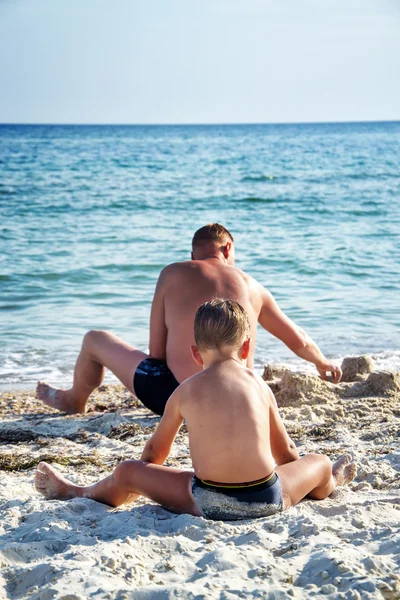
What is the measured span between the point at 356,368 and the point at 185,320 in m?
1.71

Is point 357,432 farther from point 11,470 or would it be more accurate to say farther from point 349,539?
point 11,470

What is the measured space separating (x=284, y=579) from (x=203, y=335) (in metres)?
0.88

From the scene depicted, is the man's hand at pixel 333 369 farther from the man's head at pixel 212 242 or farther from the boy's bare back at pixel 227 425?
the boy's bare back at pixel 227 425

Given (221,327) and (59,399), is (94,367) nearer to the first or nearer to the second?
(59,399)

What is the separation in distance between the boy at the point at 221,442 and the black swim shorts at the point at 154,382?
1130mm

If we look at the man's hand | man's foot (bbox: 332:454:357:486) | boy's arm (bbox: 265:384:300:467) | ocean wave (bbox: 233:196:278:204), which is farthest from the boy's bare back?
ocean wave (bbox: 233:196:278:204)

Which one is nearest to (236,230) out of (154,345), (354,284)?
(354,284)

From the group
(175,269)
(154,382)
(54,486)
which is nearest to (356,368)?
(154,382)

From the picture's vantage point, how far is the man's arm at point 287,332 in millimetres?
4156

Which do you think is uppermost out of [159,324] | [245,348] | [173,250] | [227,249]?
[227,249]

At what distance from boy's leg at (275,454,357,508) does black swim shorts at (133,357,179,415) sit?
115 centimetres

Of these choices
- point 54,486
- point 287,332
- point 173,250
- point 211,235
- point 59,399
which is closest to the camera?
point 54,486

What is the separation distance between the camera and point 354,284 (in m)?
8.98

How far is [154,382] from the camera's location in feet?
13.3
